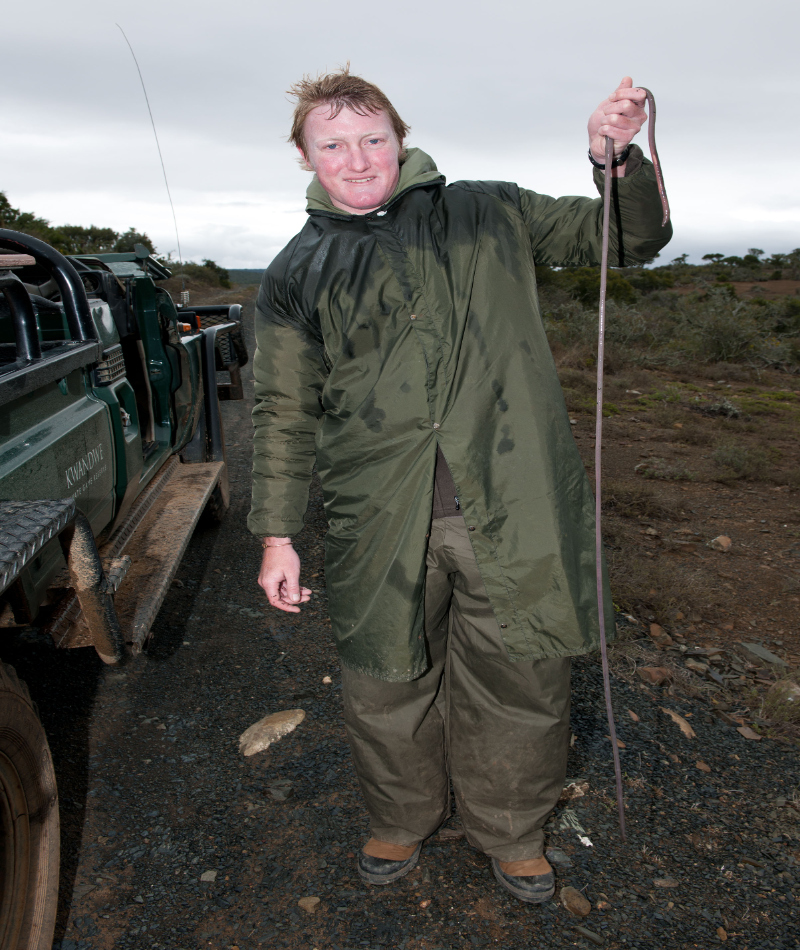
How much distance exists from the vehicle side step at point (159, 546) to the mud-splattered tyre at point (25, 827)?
698 millimetres

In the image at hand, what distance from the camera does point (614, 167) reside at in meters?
1.73

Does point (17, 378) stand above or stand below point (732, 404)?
above

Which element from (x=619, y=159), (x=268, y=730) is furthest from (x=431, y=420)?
(x=268, y=730)

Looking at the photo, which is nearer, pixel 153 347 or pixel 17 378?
pixel 17 378

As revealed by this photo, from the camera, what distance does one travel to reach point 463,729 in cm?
207

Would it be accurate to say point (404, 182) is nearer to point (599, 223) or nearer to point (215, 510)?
point (599, 223)

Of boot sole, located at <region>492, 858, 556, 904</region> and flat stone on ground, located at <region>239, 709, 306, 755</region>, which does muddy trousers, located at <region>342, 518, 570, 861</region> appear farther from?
flat stone on ground, located at <region>239, 709, 306, 755</region>

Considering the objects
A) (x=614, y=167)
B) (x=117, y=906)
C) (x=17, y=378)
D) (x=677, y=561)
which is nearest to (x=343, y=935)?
(x=117, y=906)

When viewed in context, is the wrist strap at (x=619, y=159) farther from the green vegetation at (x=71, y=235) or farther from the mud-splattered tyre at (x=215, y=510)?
the green vegetation at (x=71, y=235)

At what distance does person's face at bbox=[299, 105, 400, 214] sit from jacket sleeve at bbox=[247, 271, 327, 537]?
31 cm

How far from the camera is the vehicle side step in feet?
8.36

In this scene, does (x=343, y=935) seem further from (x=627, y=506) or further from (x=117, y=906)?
(x=627, y=506)

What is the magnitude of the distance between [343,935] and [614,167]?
2112 mm

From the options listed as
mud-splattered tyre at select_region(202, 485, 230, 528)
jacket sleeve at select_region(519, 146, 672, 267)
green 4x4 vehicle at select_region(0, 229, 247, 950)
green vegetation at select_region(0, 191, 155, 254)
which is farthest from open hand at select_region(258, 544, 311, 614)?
green vegetation at select_region(0, 191, 155, 254)
